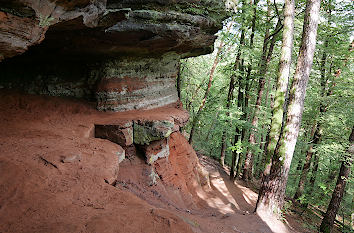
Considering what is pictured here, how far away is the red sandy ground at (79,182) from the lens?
301cm

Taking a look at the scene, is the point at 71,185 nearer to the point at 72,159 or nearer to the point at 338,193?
the point at 72,159

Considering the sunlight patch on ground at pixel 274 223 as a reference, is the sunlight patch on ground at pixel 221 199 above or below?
below

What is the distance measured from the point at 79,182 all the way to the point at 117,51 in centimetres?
497

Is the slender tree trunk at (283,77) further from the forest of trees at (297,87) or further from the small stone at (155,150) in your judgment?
the small stone at (155,150)

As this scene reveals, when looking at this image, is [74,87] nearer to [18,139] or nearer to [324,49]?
[18,139]

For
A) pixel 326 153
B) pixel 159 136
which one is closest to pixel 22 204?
pixel 159 136

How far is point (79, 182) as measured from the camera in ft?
12.8

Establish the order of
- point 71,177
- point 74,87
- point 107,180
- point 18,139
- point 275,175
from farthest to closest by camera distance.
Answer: point 74,87
point 275,175
point 18,139
point 107,180
point 71,177

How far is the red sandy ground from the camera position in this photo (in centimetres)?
301

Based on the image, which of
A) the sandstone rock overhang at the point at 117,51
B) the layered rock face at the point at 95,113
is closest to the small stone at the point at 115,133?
the layered rock face at the point at 95,113

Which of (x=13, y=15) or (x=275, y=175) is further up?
(x=13, y=15)

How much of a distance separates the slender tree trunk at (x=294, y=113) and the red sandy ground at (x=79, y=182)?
97cm

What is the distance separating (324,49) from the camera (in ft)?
36.1

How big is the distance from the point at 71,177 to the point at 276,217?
653 centimetres
